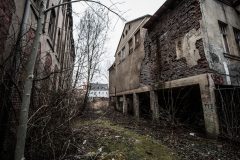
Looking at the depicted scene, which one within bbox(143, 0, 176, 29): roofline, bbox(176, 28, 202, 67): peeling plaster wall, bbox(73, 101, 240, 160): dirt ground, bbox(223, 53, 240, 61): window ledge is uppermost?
bbox(143, 0, 176, 29): roofline

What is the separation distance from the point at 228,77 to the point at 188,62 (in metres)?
1.63

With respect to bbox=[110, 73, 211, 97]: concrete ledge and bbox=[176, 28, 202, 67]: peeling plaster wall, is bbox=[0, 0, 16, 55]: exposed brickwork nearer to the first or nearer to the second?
bbox=[110, 73, 211, 97]: concrete ledge

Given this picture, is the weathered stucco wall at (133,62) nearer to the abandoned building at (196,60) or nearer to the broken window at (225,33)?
the abandoned building at (196,60)

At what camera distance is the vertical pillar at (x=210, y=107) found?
17.5ft

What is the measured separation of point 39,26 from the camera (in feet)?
8.03

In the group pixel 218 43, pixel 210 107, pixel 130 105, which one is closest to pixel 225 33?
pixel 218 43

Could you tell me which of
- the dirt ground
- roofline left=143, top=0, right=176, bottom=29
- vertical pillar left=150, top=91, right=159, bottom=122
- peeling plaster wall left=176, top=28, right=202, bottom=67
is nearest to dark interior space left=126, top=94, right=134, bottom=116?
vertical pillar left=150, top=91, right=159, bottom=122

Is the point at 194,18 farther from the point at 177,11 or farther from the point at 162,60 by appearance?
the point at 162,60

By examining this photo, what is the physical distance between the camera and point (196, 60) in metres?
6.31

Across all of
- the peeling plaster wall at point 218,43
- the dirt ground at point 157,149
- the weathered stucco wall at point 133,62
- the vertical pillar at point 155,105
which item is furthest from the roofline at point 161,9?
the dirt ground at point 157,149

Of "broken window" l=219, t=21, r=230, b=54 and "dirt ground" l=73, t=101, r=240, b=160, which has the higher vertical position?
"broken window" l=219, t=21, r=230, b=54

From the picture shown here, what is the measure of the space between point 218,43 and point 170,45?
216 cm

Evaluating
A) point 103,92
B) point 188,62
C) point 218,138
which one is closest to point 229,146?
point 218,138

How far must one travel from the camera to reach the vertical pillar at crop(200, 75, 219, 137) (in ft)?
17.5
